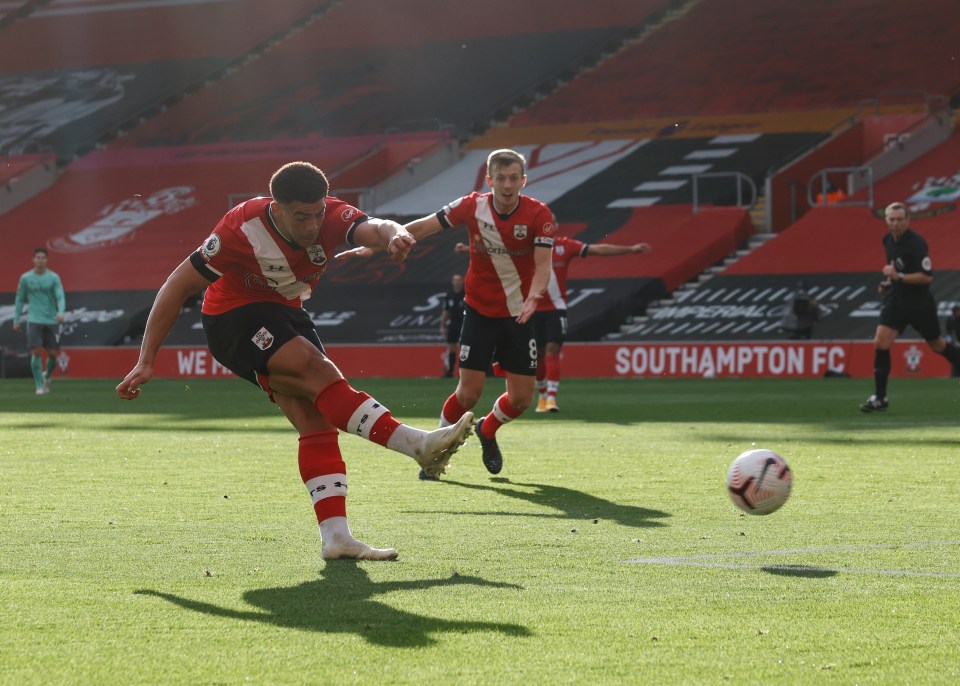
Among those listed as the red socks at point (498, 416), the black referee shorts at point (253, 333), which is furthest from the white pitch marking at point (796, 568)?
the red socks at point (498, 416)

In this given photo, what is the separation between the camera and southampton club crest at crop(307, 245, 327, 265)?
6222mm

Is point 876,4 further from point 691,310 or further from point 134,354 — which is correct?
point 134,354

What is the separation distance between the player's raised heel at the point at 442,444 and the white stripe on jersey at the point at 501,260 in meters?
3.73

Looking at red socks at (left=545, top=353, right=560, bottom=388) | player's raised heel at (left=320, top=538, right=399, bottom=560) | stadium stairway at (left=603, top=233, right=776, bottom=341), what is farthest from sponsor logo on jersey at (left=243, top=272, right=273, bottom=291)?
stadium stairway at (left=603, top=233, right=776, bottom=341)

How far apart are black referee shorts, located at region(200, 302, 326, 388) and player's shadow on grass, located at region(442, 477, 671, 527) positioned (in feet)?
5.28

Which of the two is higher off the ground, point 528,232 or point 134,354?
point 528,232

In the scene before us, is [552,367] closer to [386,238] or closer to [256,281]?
[256,281]

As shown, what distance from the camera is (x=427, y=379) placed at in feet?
85.3

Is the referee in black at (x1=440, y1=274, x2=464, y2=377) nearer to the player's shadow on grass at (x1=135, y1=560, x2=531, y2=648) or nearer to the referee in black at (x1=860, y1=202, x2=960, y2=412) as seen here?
the referee in black at (x1=860, y1=202, x2=960, y2=412)

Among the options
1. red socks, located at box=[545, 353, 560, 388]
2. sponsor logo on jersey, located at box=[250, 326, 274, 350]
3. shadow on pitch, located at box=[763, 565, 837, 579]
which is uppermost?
sponsor logo on jersey, located at box=[250, 326, 274, 350]

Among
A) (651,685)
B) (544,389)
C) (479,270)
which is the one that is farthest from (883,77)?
(651,685)

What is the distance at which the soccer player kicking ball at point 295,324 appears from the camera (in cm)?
593

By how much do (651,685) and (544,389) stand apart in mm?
13359

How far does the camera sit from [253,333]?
633 centimetres
